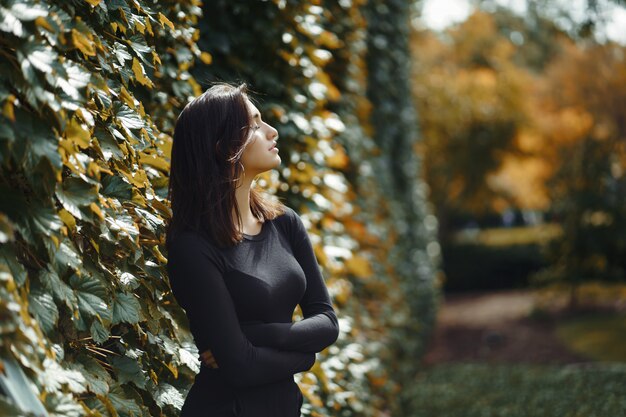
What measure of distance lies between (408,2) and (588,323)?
7096 mm

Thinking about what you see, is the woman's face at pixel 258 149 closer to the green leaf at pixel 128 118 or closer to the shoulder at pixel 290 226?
the shoulder at pixel 290 226

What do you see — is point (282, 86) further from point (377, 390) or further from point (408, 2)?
point (408, 2)

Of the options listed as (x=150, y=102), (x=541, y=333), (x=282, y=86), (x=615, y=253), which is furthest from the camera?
(x=615, y=253)

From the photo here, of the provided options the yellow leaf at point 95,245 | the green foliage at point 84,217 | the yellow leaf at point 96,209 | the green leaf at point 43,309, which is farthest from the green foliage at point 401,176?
the green leaf at point 43,309

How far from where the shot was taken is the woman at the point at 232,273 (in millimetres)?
2344

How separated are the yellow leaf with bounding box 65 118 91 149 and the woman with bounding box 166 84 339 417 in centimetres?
45

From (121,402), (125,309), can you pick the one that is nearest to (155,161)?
(125,309)

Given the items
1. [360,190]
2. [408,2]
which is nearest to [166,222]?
[360,190]

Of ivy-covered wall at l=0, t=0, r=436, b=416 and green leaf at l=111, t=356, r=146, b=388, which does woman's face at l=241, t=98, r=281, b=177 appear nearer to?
ivy-covered wall at l=0, t=0, r=436, b=416

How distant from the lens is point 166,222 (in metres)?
2.87

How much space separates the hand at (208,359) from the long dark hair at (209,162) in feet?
1.16

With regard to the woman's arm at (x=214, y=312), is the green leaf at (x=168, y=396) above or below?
below

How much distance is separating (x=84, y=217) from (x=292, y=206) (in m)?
2.17

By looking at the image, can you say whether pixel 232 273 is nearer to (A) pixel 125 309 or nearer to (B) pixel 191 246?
(B) pixel 191 246
